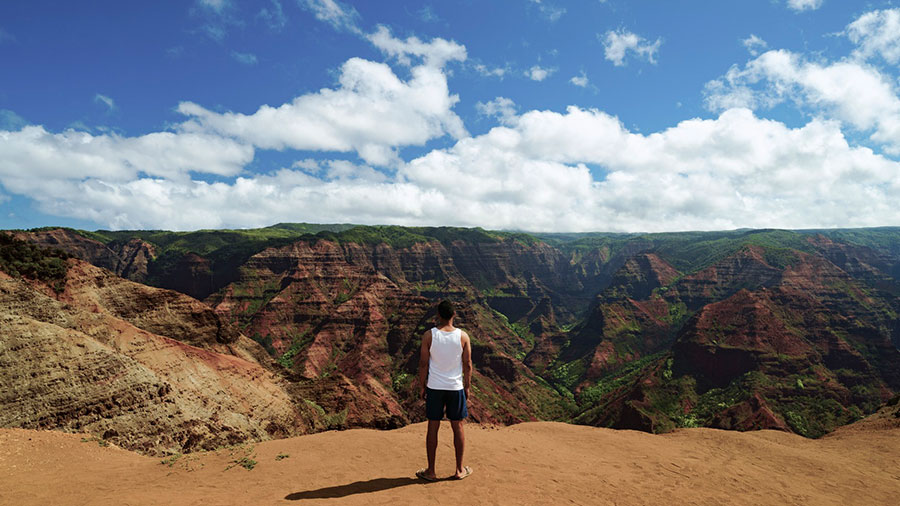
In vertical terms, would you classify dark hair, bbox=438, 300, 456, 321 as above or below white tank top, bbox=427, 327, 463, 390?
above

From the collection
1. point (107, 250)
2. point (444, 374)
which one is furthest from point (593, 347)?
point (107, 250)

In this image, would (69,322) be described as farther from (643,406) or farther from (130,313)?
(643,406)

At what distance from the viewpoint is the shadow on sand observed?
8.50 metres

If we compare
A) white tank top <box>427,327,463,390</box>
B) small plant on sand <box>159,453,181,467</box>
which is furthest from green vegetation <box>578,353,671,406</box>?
white tank top <box>427,327,463,390</box>

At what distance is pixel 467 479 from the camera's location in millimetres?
9594

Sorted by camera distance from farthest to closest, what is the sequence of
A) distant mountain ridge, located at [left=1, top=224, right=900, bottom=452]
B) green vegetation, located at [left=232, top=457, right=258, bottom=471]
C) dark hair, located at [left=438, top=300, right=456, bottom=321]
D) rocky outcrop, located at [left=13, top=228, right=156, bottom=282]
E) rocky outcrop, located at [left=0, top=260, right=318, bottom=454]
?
rocky outcrop, located at [left=13, top=228, right=156, bottom=282], distant mountain ridge, located at [left=1, top=224, right=900, bottom=452], rocky outcrop, located at [left=0, top=260, right=318, bottom=454], green vegetation, located at [left=232, top=457, right=258, bottom=471], dark hair, located at [left=438, top=300, right=456, bottom=321]

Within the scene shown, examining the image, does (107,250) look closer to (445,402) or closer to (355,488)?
(355,488)

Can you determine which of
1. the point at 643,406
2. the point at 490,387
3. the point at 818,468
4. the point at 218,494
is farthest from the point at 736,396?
the point at 218,494

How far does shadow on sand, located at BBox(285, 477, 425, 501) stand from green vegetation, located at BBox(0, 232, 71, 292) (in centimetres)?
3448

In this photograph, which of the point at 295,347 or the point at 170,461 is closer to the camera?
the point at 170,461

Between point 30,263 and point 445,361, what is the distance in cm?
4001

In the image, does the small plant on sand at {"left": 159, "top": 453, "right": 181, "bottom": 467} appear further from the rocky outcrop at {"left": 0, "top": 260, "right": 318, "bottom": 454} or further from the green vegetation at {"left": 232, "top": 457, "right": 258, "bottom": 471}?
the rocky outcrop at {"left": 0, "top": 260, "right": 318, "bottom": 454}

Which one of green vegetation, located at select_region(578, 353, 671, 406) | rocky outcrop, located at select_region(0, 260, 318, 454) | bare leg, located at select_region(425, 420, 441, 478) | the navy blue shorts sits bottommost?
green vegetation, located at select_region(578, 353, 671, 406)

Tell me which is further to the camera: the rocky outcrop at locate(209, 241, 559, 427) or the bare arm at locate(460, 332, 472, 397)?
the rocky outcrop at locate(209, 241, 559, 427)
